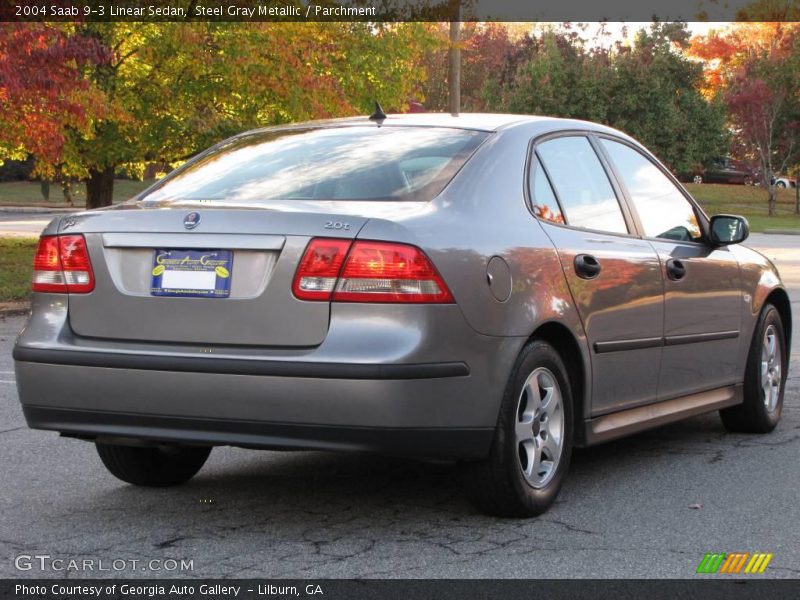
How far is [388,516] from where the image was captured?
540 cm

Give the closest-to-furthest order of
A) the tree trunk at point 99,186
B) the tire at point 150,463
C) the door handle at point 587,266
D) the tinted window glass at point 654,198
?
the door handle at point 587,266
the tire at point 150,463
the tinted window glass at point 654,198
the tree trunk at point 99,186

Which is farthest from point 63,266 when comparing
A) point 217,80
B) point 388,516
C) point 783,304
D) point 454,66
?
point 454,66

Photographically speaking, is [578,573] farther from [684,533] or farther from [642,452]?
[642,452]

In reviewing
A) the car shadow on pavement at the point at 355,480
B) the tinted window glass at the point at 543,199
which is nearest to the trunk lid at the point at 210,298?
the car shadow on pavement at the point at 355,480

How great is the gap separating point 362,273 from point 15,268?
16159 mm

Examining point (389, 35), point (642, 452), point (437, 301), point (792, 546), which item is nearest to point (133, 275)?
point (437, 301)

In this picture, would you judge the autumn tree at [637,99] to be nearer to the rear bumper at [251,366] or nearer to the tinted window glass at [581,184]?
the tinted window glass at [581,184]

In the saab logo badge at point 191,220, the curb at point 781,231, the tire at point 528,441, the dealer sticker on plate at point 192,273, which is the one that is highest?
the saab logo badge at point 191,220

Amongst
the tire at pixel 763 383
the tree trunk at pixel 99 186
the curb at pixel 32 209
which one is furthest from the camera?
the curb at pixel 32 209

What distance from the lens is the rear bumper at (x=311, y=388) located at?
475 cm

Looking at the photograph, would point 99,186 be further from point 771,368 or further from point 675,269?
point 675,269

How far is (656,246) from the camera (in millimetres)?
6504
